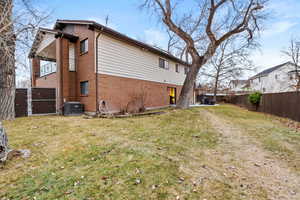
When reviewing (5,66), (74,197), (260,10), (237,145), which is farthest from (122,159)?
(260,10)

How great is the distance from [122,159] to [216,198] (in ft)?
6.41

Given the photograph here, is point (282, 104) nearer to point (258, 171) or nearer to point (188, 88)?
point (188, 88)

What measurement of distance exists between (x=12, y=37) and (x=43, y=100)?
5109 mm

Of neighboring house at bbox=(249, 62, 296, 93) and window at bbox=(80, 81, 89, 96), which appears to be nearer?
window at bbox=(80, 81, 89, 96)

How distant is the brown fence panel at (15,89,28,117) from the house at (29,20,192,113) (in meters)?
1.73

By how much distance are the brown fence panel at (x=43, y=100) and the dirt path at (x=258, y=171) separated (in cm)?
1054

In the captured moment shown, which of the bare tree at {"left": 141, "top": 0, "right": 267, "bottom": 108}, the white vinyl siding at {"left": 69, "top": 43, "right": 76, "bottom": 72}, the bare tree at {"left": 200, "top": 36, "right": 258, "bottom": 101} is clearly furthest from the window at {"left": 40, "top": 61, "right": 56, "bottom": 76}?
the bare tree at {"left": 200, "top": 36, "right": 258, "bottom": 101}

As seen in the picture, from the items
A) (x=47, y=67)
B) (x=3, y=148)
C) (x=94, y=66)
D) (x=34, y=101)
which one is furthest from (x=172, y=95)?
(x=3, y=148)

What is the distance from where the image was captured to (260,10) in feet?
36.1

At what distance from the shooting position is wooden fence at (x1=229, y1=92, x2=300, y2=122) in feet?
30.4

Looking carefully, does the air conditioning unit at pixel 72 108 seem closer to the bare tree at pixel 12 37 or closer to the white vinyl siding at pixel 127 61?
the bare tree at pixel 12 37

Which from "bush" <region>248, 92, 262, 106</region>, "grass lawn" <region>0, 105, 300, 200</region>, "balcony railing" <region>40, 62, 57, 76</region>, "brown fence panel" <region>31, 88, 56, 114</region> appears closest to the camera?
"grass lawn" <region>0, 105, 300, 200</region>

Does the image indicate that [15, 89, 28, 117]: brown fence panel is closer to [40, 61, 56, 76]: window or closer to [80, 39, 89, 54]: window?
[40, 61, 56, 76]: window

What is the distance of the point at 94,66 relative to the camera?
359 inches
